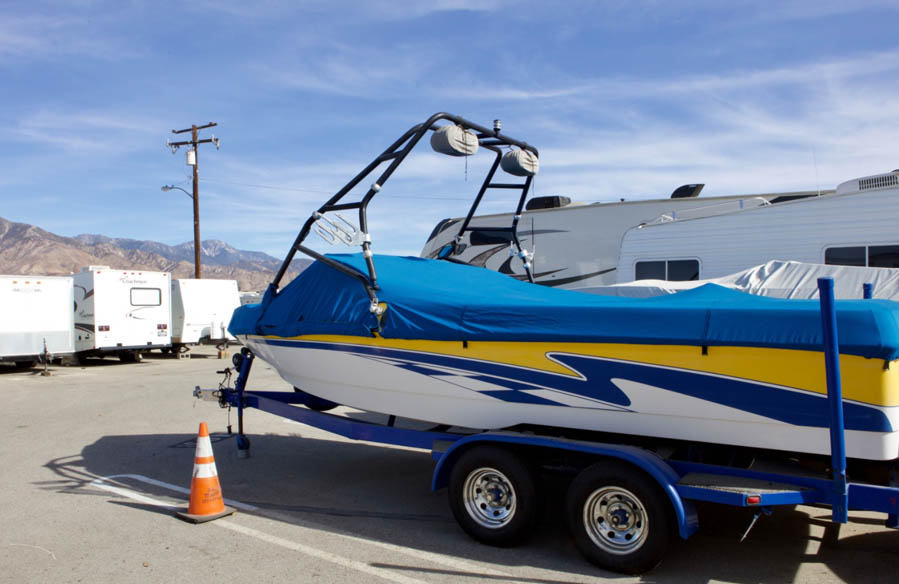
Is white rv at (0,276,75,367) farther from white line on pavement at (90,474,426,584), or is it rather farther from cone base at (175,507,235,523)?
cone base at (175,507,235,523)

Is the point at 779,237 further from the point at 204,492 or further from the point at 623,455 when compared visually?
the point at 204,492

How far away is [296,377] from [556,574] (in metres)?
3.22

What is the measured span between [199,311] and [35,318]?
4819 mm

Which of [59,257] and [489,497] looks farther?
[59,257]

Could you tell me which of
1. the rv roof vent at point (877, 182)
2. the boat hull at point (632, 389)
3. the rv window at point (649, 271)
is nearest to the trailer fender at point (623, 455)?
the boat hull at point (632, 389)

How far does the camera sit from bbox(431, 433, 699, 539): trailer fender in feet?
13.7

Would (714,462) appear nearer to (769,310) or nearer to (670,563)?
(670,563)

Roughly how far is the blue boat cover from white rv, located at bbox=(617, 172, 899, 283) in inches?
179

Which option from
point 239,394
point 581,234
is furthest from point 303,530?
point 581,234

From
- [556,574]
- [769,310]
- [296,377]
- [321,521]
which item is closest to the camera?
[769,310]

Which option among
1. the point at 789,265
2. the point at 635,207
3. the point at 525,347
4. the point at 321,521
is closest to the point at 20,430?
the point at 321,521

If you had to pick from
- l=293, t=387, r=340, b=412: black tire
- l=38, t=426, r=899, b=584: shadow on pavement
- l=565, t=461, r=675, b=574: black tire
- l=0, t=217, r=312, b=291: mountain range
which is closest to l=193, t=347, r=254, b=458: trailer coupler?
l=38, t=426, r=899, b=584: shadow on pavement

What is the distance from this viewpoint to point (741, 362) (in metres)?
4.11

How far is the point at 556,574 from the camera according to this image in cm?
445
